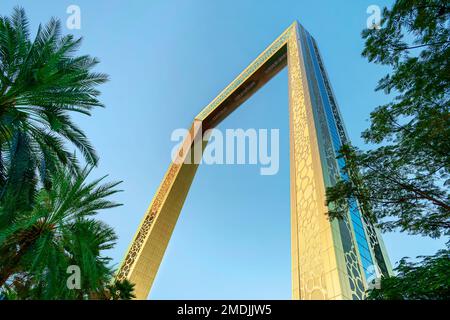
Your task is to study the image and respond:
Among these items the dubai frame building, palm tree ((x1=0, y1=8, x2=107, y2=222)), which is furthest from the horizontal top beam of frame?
palm tree ((x1=0, y1=8, x2=107, y2=222))

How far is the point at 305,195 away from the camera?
942 cm

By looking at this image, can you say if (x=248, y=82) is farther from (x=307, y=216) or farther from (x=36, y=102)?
(x=36, y=102)

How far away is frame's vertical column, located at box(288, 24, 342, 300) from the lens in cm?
715

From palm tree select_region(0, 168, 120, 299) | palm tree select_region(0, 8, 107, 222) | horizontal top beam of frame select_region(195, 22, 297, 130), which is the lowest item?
palm tree select_region(0, 168, 120, 299)

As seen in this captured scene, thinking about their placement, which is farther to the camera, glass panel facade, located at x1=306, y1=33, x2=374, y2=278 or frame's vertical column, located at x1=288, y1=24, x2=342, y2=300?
glass panel facade, located at x1=306, y1=33, x2=374, y2=278

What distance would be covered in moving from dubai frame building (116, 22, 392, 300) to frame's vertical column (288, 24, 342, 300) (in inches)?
0.9

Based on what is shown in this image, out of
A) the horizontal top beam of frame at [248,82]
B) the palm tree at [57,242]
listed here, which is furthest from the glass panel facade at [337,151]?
the palm tree at [57,242]

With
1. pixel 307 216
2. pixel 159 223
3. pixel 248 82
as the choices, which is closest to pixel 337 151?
pixel 307 216

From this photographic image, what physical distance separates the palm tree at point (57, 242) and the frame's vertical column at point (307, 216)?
5.26 metres

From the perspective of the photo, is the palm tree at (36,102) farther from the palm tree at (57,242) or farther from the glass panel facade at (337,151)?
the glass panel facade at (337,151)

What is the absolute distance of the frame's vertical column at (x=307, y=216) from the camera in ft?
23.5

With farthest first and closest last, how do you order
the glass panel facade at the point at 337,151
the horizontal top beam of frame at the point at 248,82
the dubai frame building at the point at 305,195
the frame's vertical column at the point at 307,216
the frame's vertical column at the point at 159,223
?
the horizontal top beam of frame at the point at 248,82 → the frame's vertical column at the point at 159,223 → the glass panel facade at the point at 337,151 → the dubai frame building at the point at 305,195 → the frame's vertical column at the point at 307,216

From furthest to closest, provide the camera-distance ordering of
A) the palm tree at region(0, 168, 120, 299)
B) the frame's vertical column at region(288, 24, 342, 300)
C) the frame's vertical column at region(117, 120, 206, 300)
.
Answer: the frame's vertical column at region(117, 120, 206, 300), the frame's vertical column at region(288, 24, 342, 300), the palm tree at region(0, 168, 120, 299)

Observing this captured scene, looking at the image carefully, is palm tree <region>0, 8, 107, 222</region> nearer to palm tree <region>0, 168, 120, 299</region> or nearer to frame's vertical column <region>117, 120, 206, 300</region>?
palm tree <region>0, 168, 120, 299</region>
